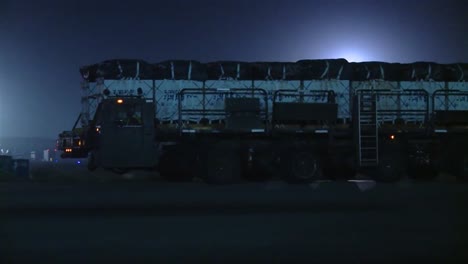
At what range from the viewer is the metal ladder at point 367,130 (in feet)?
67.1

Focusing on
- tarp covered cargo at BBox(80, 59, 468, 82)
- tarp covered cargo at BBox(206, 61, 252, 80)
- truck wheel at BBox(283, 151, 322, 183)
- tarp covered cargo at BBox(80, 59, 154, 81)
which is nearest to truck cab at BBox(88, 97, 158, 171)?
tarp covered cargo at BBox(80, 59, 154, 81)

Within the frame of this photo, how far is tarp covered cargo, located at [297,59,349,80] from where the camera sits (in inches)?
829

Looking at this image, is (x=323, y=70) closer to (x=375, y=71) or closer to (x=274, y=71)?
(x=274, y=71)

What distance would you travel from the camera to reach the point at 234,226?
1091 centimetres

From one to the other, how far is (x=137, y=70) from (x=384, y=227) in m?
11.7

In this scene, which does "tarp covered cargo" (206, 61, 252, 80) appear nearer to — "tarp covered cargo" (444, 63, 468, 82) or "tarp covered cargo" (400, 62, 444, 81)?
"tarp covered cargo" (400, 62, 444, 81)

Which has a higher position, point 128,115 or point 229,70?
point 229,70

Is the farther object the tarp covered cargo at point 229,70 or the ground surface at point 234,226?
the tarp covered cargo at point 229,70

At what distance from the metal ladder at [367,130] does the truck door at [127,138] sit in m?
6.68

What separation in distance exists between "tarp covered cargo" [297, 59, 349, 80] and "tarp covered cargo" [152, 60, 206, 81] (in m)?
3.38

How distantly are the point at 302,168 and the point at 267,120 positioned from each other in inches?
75.2

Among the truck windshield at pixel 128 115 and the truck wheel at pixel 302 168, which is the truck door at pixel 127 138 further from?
the truck wheel at pixel 302 168

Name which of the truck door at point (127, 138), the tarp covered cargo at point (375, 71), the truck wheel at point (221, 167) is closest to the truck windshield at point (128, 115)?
the truck door at point (127, 138)

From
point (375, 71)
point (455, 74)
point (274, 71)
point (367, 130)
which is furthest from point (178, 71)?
point (455, 74)
